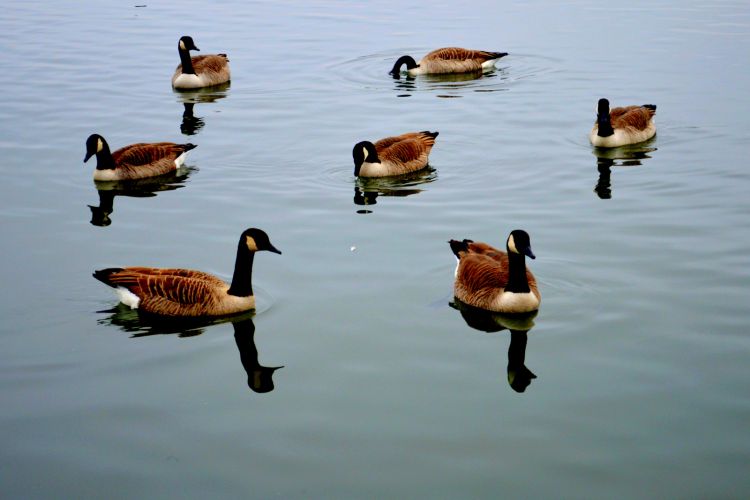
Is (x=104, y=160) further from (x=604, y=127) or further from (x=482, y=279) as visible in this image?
(x=604, y=127)

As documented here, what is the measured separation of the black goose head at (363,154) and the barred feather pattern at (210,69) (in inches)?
341

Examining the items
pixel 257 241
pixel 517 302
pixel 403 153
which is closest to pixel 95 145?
pixel 403 153

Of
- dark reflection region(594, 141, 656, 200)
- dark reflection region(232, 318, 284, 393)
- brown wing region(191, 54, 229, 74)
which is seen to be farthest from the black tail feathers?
brown wing region(191, 54, 229, 74)

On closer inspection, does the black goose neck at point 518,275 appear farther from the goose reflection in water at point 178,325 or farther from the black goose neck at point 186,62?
the black goose neck at point 186,62

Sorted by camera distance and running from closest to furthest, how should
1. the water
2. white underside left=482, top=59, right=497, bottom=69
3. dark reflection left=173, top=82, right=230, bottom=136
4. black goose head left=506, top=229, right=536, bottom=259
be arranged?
the water, black goose head left=506, top=229, right=536, bottom=259, dark reflection left=173, top=82, right=230, bottom=136, white underside left=482, top=59, right=497, bottom=69

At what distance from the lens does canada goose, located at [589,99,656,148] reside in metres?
19.4

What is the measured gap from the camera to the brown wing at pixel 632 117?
65.0 ft

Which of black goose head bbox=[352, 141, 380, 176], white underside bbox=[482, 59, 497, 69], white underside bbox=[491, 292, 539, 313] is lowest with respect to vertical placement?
white underside bbox=[491, 292, 539, 313]

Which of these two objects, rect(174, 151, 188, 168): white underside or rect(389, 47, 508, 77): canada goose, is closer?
rect(174, 151, 188, 168): white underside

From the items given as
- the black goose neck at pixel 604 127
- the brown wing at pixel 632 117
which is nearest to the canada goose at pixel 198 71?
the brown wing at pixel 632 117

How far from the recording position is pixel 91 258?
14148 mm

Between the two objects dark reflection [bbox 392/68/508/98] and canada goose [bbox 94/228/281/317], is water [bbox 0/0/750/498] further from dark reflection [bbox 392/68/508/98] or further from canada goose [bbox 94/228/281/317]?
canada goose [bbox 94/228/281/317]

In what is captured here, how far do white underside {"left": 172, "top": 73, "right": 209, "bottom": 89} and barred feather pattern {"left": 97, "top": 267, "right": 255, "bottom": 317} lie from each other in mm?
13772

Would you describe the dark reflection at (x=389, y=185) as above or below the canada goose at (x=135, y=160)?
below
